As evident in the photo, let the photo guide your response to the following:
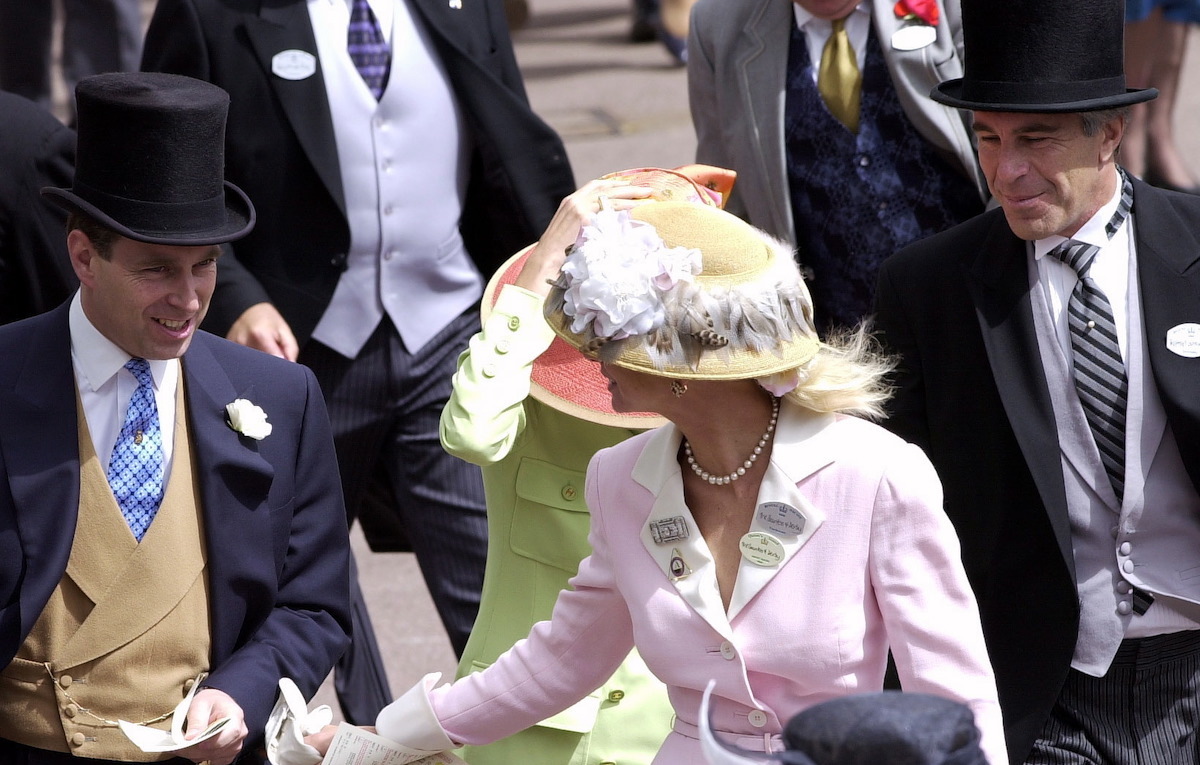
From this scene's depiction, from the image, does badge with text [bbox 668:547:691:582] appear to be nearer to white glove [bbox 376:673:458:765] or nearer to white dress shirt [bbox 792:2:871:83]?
white glove [bbox 376:673:458:765]

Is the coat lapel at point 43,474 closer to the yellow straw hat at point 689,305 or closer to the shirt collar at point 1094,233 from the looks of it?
the yellow straw hat at point 689,305

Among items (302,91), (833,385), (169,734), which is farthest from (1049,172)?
(302,91)

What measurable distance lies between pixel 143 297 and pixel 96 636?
0.60 metres

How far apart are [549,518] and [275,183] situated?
1.38 m

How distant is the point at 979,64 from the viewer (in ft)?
11.7

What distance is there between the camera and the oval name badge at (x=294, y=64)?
4.60 meters

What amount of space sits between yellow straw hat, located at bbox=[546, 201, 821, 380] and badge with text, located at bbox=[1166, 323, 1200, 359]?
0.78 metres

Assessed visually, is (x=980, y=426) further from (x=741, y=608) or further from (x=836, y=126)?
(x=836, y=126)

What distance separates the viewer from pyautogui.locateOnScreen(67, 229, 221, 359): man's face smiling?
3.30m

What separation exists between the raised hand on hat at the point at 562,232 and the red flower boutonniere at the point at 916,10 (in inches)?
48.7

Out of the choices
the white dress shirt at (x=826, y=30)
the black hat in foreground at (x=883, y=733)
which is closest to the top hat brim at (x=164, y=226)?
the black hat in foreground at (x=883, y=733)

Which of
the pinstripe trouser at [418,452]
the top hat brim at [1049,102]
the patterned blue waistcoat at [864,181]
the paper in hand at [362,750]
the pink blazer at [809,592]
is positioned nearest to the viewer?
the pink blazer at [809,592]

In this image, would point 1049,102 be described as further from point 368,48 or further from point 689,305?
point 368,48

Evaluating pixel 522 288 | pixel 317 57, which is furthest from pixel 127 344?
pixel 317 57
